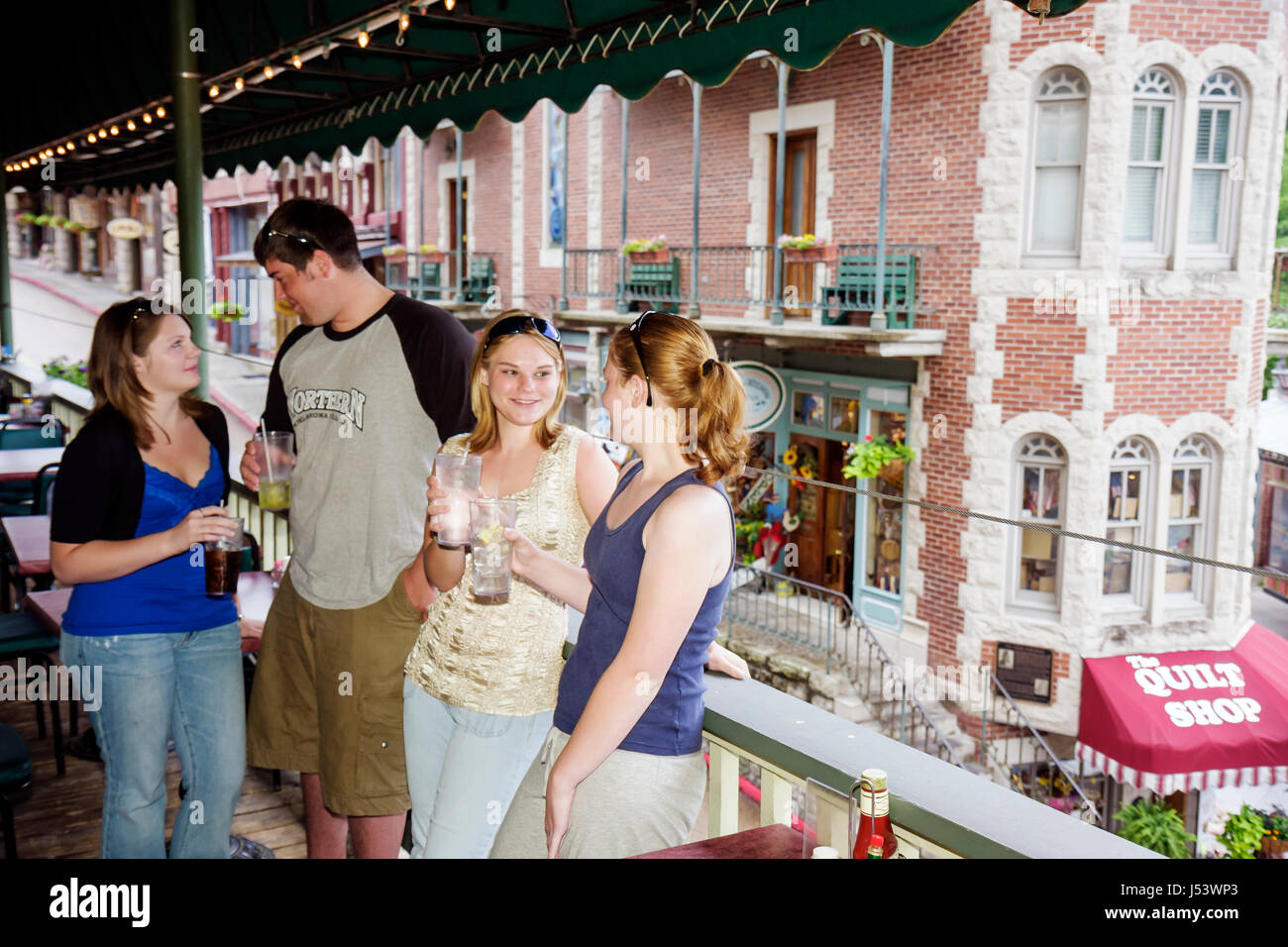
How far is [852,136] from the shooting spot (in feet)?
40.1

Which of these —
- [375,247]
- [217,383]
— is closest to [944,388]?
[375,247]

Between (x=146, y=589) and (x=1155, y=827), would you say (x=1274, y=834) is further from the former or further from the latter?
(x=146, y=589)

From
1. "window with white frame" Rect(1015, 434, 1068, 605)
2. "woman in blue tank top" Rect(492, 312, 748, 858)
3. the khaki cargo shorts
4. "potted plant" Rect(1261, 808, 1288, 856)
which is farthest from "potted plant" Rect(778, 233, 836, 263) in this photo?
"woman in blue tank top" Rect(492, 312, 748, 858)

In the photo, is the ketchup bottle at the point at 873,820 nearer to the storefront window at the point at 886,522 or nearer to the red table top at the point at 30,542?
the red table top at the point at 30,542

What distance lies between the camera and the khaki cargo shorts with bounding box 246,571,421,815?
2453mm

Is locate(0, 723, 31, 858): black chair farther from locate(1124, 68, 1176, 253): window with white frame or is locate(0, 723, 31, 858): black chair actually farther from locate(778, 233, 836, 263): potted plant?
locate(1124, 68, 1176, 253): window with white frame

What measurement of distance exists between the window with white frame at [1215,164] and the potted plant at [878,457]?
352 centimetres

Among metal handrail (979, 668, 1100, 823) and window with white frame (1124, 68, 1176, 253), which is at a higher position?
window with white frame (1124, 68, 1176, 253)

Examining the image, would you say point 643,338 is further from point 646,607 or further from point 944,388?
point 944,388

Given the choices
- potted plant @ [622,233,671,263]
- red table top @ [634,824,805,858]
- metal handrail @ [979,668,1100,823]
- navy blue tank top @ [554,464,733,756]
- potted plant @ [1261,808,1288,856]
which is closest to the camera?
red table top @ [634,824,805,858]

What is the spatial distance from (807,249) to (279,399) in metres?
10.3

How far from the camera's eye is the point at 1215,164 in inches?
443

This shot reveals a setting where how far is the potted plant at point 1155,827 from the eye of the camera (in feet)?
35.9

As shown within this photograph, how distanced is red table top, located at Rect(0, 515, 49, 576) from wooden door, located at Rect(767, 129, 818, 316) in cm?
929
